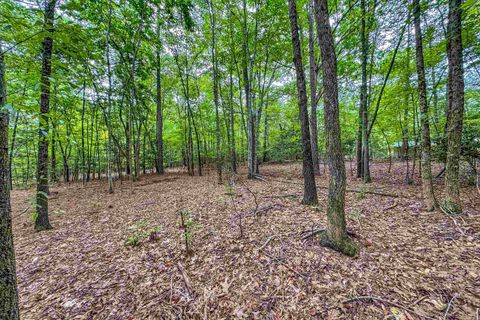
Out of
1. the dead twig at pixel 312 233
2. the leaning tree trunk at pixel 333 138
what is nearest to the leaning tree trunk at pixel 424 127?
the leaning tree trunk at pixel 333 138

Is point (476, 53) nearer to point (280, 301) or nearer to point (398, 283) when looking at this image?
point (398, 283)

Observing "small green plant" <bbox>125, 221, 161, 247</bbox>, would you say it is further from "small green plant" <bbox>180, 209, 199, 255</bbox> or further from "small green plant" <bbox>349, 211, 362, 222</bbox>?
"small green plant" <bbox>349, 211, 362, 222</bbox>

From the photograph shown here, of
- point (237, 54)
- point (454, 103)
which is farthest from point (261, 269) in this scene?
point (237, 54)

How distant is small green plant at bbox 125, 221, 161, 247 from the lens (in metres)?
3.82

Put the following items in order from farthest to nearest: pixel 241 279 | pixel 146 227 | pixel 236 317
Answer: pixel 146 227 → pixel 241 279 → pixel 236 317

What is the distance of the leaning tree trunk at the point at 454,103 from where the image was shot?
3648 millimetres

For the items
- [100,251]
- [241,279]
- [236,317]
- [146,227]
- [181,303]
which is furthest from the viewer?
[146,227]

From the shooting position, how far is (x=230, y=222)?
14.3 feet

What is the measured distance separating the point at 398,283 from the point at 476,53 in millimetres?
5596

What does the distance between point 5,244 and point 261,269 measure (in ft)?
8.92

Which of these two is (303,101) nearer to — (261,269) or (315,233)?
(315,233)

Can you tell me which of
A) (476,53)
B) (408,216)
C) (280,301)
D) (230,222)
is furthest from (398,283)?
(476,53)

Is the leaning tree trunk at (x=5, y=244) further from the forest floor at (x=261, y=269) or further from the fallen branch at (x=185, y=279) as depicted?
the fallen branch at (x=185, y=279)

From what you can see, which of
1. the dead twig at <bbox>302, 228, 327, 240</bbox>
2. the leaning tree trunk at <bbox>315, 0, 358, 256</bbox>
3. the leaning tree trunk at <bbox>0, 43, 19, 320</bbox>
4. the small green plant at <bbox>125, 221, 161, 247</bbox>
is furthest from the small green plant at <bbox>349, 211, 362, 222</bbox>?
the leaning tree trunk at <bbox>0, 43, 19, 320</bbox>
